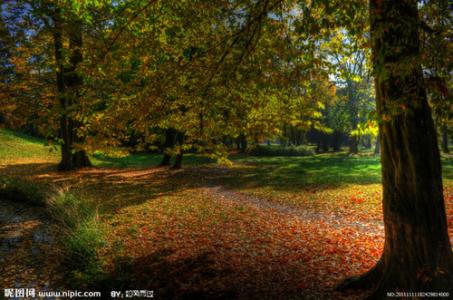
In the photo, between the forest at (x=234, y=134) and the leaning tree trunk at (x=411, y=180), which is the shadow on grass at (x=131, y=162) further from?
the leaning tree trunk at (x=411, y=180)

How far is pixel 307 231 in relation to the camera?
8703 mm

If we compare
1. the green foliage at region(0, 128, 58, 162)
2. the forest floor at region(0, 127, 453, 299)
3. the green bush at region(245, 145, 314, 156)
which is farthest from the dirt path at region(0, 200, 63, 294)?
the green bush at region(245, 145, 314, 156)

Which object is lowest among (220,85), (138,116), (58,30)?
(138,116)

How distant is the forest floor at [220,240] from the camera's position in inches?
222

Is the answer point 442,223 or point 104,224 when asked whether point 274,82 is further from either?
point 104,224

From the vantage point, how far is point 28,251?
24.7ft

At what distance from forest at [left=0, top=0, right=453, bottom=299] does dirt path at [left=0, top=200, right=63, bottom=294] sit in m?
0.05

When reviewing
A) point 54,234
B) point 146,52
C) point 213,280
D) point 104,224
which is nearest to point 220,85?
point 146,52

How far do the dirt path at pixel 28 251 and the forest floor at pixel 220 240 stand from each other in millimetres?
26

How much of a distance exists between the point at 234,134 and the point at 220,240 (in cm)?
363

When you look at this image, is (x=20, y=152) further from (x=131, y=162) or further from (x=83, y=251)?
(x=83, y=251)

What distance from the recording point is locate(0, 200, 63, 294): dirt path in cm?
614

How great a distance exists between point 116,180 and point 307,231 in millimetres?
12934

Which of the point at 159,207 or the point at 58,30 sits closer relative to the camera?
the point at 58,30
